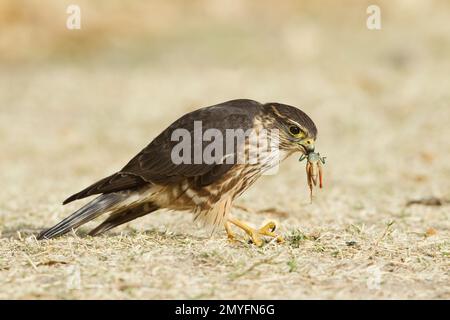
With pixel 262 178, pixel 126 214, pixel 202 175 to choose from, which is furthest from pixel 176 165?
pixel 262 178

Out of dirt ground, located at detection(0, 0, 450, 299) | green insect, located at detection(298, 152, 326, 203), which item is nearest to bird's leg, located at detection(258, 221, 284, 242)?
dirt ground, located at detection(0, 0, 450, 299)

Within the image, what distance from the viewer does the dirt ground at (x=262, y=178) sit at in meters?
4.29

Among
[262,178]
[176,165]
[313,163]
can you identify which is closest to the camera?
[176,165]

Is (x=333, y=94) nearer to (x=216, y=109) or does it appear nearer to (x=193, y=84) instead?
(x=193, y=84)

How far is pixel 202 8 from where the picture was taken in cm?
1927

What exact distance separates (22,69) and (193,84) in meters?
4.09

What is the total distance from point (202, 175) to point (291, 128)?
0.73 meters

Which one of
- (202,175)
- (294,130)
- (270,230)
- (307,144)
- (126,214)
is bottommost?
(270,230)

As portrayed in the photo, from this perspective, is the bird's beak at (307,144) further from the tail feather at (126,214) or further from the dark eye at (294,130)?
the tail feather at (126,214)

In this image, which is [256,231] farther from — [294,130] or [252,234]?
[294,130]

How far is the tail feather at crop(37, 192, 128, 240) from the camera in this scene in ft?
17.2

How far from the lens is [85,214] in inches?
210

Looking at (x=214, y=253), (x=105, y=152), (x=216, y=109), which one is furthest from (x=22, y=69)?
(x=214, y=253)

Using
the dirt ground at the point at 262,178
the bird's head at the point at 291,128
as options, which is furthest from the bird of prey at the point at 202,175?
the dirt ground at the point at 262,178
